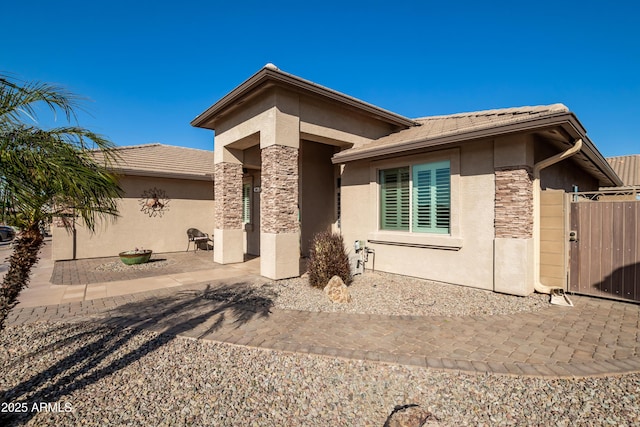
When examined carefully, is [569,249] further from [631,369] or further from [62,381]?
[62,381]

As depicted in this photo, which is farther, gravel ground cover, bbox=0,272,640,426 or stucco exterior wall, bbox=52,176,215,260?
stucco exterior wall, bbox=52,176,215,260

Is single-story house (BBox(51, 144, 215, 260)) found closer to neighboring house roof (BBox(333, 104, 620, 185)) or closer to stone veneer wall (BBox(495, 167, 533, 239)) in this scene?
neighboring house roof (BBox(333, 104, 620, 185))

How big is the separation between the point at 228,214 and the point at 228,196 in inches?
26.2

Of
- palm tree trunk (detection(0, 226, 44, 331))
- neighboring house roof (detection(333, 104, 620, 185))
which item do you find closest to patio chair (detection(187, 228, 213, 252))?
neighboring house roof (detection(333, 104, 620, 185))

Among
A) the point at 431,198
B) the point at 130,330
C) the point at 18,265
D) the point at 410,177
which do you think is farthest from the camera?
the point at 410,177

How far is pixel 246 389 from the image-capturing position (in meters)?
3.41

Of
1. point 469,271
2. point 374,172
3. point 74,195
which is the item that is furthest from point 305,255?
point 74,195

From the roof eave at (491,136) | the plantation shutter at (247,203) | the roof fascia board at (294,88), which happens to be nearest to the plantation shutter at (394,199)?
the roof eave at (491,136)

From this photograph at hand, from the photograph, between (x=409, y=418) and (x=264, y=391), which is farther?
(x=264, y=391)

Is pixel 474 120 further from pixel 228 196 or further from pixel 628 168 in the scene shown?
pixel 628 168

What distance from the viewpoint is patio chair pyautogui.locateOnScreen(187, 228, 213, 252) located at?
15.1 m

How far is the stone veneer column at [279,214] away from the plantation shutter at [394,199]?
2.76 meters

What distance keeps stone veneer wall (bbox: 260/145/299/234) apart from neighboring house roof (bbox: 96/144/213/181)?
737cm

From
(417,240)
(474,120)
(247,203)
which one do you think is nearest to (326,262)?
(417,240)
